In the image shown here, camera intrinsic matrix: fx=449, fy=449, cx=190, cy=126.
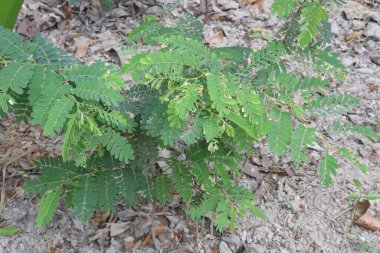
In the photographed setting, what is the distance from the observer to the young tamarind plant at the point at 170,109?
4.88 feet

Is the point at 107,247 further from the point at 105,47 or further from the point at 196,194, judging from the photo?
the point at 105,47

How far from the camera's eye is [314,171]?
8.13 ft

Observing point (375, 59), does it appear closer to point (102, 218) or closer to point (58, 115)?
point (102, 218)

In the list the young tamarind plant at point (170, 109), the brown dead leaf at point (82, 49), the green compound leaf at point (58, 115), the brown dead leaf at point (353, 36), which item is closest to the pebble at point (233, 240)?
the young tamarind plant at point (170, 109)

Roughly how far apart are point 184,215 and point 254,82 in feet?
2.75

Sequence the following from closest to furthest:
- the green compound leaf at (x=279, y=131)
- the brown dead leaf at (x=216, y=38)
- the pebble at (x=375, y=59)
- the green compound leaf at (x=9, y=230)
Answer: the green compound leaf at (x=279, y=131) → the green compound leaf at (x=9, y=230) → the pebble at (x=375, y=59) → the brown dead leaf at (x=216, y=38)

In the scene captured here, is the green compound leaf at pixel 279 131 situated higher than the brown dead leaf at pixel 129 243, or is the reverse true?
the green compound leaf at pixel 279 131

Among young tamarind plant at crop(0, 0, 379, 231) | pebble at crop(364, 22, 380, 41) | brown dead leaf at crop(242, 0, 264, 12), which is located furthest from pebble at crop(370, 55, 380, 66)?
young tamarind plant at crop(0, 0, 379, 231)

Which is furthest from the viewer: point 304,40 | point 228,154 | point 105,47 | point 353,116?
point 105,47

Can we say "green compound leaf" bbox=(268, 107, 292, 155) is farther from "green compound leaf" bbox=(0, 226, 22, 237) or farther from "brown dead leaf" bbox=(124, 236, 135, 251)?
"green compound leaf" bbox=(0, 226, 22, 237)

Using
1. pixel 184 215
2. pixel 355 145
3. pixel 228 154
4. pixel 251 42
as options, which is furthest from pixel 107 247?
pixel 251 42

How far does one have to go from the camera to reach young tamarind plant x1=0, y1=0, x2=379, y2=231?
1.49 m

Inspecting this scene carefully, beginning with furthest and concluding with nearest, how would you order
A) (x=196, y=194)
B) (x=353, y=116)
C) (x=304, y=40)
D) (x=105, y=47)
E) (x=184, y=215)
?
(x=105, y=47) → (x=353, y=116) → (x=184, y=215) → (x=196, y=194) → (x=304, y=40)

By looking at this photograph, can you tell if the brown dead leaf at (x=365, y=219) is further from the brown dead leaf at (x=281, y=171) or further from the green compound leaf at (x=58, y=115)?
the green compound leaf at (x=58, y=115)
